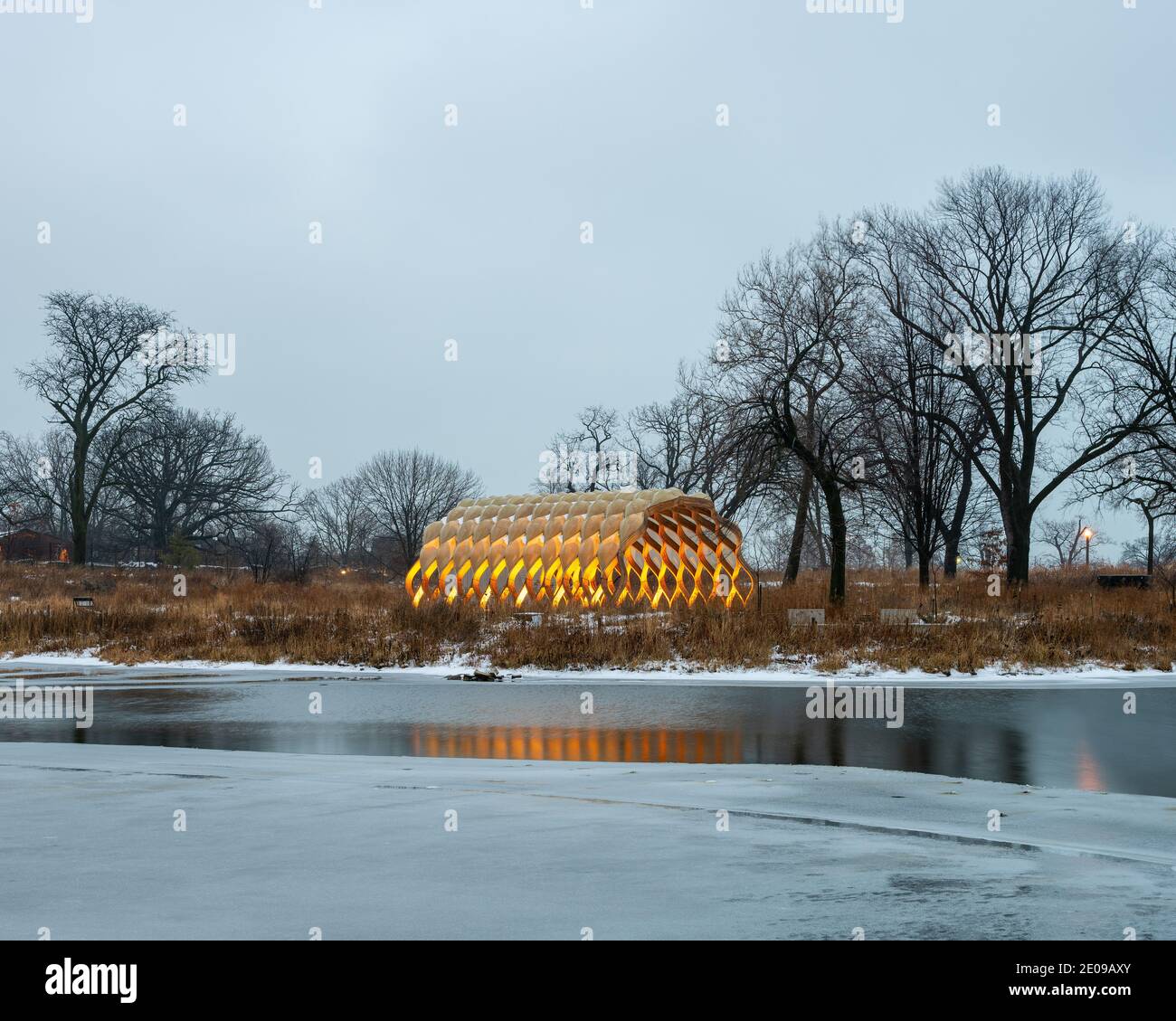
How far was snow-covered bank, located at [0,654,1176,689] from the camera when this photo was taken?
1462 centimetres

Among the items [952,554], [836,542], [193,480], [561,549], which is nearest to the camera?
[836,542]

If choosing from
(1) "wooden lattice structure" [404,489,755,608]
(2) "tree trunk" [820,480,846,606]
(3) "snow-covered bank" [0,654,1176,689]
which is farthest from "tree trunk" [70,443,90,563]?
(2) "tree trunk" [820,480,846,606]

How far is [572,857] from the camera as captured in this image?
4.52m

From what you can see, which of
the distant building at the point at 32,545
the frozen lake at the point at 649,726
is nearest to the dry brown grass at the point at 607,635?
the frozen lake at the point at 649,726

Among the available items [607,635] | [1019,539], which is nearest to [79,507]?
[607,635]

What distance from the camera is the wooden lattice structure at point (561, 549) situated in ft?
84.5

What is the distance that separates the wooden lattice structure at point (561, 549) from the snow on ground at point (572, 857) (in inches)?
682

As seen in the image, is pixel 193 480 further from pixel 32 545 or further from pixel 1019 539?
pixel 1019 539

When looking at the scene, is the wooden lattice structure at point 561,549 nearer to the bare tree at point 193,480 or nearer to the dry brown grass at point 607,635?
the dry brown grass at point 607,635

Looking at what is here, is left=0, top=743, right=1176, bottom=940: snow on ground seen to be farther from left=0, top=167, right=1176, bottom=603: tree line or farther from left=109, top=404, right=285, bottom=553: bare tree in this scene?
left=109, top=404, right=285, bottom=553: bare tree

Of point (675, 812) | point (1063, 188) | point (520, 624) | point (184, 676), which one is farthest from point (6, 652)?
point (1063, 188)

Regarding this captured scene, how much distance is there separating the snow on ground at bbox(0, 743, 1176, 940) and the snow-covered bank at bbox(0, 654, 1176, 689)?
761 cm

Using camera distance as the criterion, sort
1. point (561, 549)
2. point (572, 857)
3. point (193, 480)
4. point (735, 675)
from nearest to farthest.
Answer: point (572, 857) → point (735, 675) → point (561, 549) → point (193, 480)

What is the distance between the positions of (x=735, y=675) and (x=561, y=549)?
11177 mm
